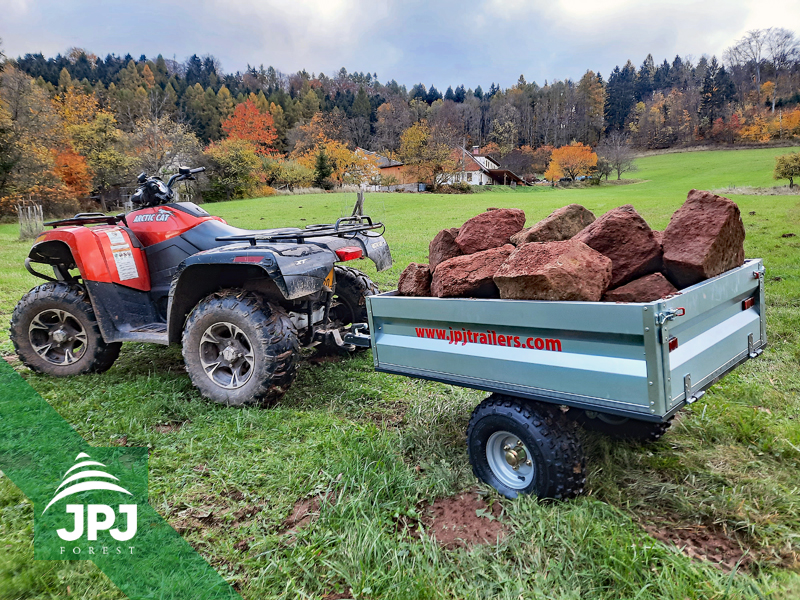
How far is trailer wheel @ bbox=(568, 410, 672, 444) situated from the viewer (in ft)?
9.50

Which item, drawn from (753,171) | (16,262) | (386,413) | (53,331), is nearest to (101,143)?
(16,262)

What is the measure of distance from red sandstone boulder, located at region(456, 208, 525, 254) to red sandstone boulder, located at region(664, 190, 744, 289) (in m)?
0.93

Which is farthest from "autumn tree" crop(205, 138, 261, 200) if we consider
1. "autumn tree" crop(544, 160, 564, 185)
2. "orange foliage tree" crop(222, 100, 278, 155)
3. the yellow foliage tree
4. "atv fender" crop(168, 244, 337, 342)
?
"atv fender" crop(168, 244, 337, 342)

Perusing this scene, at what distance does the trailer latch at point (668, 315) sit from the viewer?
1.96 m

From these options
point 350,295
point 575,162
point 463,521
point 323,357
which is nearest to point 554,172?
point 575,162

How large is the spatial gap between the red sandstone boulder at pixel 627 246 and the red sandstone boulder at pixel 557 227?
12.5 inches

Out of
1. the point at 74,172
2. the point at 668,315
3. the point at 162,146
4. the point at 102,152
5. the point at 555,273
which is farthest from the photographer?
the point at 162,146

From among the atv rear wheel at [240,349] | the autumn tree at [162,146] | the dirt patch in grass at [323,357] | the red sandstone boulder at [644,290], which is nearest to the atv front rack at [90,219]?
the atv rear wheel at [240,349]

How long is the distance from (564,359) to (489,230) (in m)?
1.18

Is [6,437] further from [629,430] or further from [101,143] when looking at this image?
[101,143]

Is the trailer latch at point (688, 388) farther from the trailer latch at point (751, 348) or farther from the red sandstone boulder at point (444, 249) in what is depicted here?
the red sandstone boulder at point (444, 249)

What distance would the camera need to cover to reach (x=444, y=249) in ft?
10.5

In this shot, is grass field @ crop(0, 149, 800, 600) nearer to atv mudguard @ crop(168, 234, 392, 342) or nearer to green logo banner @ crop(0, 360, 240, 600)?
green logo banner @ crop(0, 360, 240, 600)

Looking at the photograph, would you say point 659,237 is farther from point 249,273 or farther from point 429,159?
point 429,159
